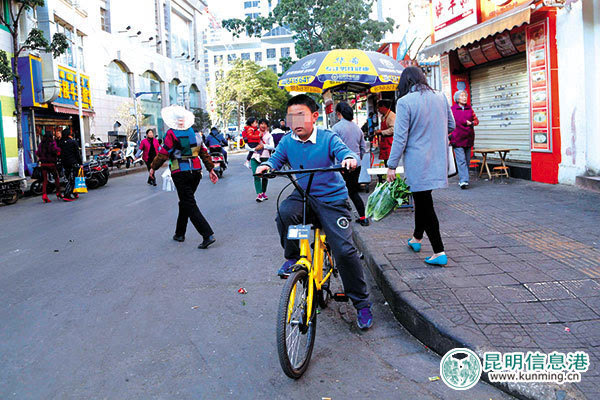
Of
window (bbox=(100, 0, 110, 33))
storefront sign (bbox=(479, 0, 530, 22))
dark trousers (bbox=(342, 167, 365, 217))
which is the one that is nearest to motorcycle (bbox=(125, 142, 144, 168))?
window (bbox=(100, 0, 110, 33))

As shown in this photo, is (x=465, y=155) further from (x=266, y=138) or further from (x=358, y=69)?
(x=266, y=138)

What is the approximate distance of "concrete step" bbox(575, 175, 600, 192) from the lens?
27.5 feet

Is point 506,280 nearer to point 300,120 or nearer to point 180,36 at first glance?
point 300,120

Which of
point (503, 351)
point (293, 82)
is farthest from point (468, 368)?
point (293, 82)

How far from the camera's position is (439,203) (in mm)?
8414

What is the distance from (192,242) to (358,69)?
5.30 metres

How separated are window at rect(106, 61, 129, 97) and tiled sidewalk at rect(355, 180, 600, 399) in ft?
100

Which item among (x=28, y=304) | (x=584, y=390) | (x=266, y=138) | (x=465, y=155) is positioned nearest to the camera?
(x=584, y=390)

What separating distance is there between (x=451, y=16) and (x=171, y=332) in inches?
451

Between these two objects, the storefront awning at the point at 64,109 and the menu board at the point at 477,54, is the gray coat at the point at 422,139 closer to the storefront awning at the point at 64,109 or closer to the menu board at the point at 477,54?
the menu board at the point at 477,54

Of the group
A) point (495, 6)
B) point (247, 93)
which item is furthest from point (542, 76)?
point (247, 93)

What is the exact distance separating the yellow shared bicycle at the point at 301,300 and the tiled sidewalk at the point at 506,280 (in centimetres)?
85

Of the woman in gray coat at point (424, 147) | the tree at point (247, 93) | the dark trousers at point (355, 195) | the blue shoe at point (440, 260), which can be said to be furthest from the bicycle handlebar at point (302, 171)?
the tree at point (247, 93)

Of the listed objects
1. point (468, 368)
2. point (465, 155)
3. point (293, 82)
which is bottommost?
point (468, 368)
